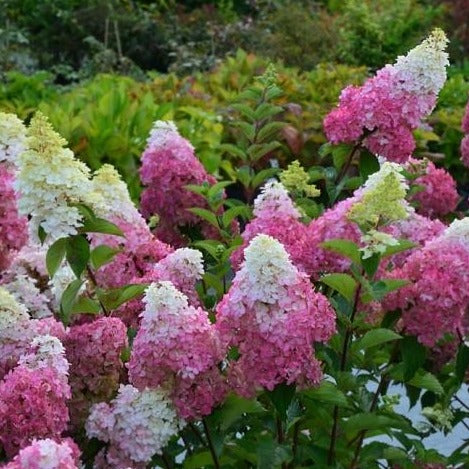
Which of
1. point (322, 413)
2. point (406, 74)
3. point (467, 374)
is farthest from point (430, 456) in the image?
point (406, 74)

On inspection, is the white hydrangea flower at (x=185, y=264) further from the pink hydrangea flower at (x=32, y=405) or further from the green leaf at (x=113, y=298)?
the pink hydrangea flower at (x=32, y=405)

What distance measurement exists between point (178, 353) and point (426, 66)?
0.89m

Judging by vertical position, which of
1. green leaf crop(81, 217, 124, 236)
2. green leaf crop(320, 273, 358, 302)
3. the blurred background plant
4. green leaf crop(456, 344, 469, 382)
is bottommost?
the blurred background plant

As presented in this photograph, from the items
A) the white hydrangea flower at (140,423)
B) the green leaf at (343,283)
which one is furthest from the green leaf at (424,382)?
the white hydrangea flower at (140,423)

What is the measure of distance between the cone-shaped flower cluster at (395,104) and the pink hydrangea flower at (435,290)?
18.8 inches

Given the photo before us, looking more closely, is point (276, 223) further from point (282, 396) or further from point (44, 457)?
point (44, 457)

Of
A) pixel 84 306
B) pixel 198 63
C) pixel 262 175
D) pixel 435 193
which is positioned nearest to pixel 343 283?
pixel 84 306

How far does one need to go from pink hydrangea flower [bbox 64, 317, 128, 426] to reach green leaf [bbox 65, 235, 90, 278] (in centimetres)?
10

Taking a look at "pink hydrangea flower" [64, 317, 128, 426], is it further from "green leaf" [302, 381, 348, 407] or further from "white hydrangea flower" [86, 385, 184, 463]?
"green leaf" [302, 381, 348, 407]

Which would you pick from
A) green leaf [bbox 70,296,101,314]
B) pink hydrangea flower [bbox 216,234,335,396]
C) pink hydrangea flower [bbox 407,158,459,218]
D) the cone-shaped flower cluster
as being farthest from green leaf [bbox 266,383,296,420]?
pink hydrangea flower [bbox 407,158,459,218]

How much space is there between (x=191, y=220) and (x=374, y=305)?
0.84m

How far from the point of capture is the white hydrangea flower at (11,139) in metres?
2.35

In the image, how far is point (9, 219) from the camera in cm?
226

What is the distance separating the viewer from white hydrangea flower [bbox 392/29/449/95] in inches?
91.0
